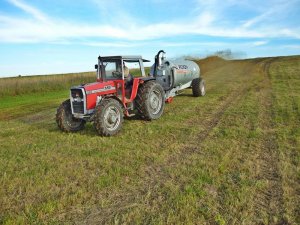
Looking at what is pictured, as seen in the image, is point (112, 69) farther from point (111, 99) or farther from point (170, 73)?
point (170, 73)

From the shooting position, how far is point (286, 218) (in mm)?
3867

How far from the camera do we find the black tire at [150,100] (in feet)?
30.1

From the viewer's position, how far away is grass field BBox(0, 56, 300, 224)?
4105 mm

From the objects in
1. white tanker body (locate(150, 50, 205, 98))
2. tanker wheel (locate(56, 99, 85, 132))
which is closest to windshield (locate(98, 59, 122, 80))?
tanker wheel (locate(56, 99, 85, 132))

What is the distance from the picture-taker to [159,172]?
216 inches

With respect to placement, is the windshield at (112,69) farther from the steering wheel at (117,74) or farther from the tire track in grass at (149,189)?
the tire track in grass at (149,189)

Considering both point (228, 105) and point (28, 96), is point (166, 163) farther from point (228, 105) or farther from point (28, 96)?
point (28, 96)

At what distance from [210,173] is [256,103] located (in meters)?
7.37

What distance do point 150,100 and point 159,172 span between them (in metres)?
4.39

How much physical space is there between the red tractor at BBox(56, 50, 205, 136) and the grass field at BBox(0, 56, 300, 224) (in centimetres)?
37

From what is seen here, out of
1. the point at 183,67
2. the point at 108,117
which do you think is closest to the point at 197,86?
the point at 183,67

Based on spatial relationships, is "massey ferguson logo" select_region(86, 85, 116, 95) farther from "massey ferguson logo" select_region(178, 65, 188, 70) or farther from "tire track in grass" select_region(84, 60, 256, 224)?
→ "massey ferguson logo" select_region(178, 65, 188, 70)

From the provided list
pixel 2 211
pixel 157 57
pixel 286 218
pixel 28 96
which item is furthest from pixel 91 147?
pixel 28 96

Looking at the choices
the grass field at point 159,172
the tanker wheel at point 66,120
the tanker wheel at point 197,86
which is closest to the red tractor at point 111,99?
the tanker wheel at point 66,120
